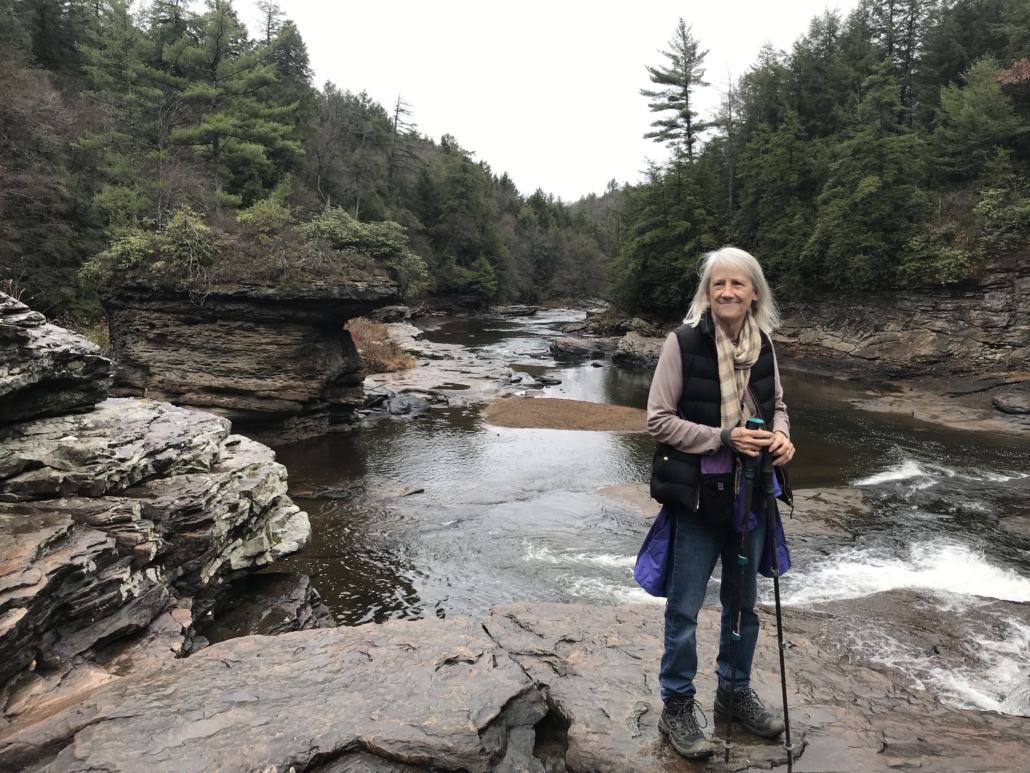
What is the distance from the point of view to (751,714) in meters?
2.72

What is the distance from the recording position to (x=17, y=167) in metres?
16.4

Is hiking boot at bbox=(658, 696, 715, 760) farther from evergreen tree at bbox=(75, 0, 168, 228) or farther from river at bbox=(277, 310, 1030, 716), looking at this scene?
evergreen tree at bbox=(75, 0, 168, 228)

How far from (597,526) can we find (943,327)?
1908cm

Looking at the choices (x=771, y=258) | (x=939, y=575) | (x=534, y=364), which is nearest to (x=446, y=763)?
(x=939, y=575)

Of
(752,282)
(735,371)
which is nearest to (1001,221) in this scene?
(752,282)

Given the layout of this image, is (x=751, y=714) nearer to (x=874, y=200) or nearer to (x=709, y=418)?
(x=709, y=418)

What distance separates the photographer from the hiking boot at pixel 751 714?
105 inches

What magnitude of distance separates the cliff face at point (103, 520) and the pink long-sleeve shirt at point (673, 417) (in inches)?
143

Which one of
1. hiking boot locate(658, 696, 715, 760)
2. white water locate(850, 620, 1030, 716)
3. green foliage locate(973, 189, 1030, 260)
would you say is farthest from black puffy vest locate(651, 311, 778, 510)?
green foliage locate(973, 189, 1030, 260)

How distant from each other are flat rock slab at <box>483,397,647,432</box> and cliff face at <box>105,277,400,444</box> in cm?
524

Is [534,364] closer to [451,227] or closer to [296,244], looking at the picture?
[296,244]

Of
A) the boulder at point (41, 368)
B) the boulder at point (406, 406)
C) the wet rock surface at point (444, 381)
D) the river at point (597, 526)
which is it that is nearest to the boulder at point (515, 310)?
the wet rock surface at point (444, 381)

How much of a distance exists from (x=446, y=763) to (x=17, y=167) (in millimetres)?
21438

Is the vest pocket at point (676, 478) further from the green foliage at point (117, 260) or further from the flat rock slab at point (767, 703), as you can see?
the green foliage at point (117, 260)
